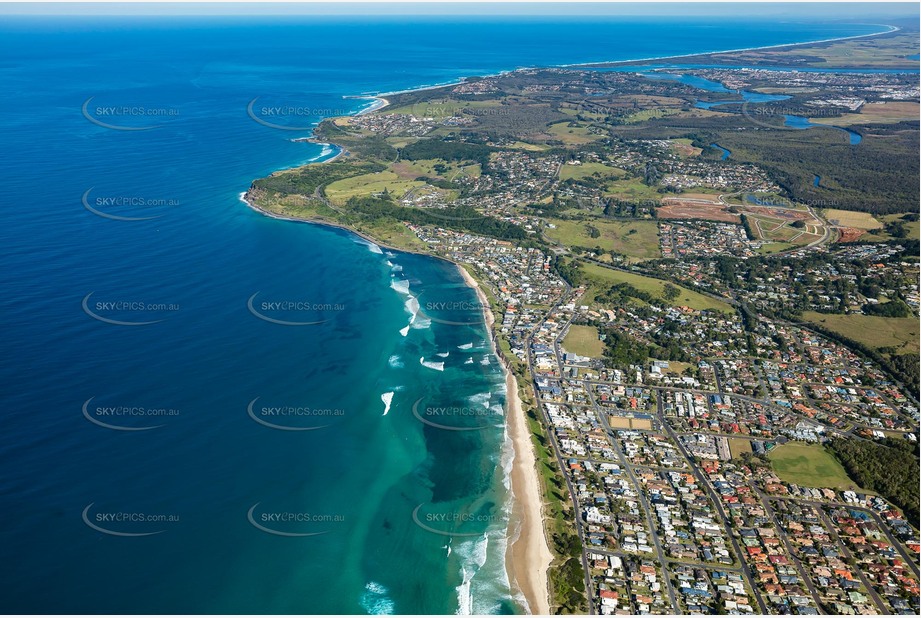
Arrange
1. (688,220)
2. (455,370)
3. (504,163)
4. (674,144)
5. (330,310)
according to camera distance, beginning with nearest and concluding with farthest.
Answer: (455,370) → (330,310) → (688,220) → (504,163) → (674,144)

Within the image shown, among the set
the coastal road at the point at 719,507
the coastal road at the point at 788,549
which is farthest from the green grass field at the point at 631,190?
the coastal road at the point at 788,549

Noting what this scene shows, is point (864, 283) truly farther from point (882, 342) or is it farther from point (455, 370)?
point (455, 370)

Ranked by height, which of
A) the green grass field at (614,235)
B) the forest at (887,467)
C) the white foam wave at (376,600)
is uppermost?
the green grass field at (614,235)

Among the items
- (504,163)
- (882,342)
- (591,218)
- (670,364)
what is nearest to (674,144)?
(504,163)

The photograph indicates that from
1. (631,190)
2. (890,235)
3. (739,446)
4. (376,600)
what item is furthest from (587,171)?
(376,600)

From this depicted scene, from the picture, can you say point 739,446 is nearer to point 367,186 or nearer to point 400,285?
point 400,285

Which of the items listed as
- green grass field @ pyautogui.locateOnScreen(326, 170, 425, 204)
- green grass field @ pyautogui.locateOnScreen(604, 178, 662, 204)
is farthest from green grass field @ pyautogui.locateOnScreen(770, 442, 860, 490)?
A: green grass field @ pyautogui.locateOnScreen(326, 170, 425, 204)

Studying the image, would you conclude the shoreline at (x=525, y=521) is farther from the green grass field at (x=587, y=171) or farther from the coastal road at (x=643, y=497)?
the green grass field at (x=587, y=171)
